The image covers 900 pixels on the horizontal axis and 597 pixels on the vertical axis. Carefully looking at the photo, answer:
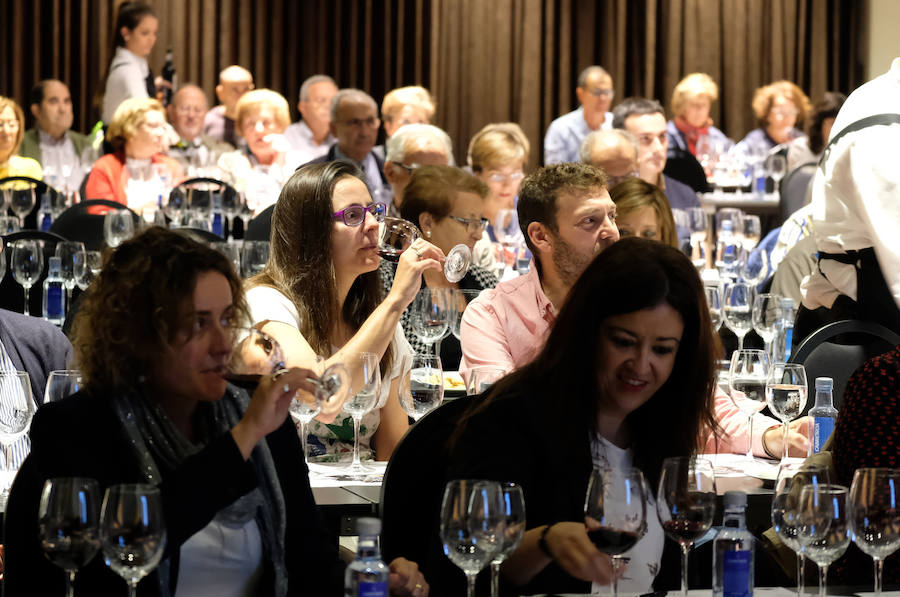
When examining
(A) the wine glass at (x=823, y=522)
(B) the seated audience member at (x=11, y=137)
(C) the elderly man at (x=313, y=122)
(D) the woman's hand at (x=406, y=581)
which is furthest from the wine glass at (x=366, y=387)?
(C) the elderly man at (x=313, y=122)

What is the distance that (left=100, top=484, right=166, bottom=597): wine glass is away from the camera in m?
1.63

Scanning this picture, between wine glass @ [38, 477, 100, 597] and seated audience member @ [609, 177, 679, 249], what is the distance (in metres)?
3.09

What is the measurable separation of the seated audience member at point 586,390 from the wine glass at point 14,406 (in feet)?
3.05

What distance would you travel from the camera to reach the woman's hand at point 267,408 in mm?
1870

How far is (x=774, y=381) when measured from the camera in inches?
115

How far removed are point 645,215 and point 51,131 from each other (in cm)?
633

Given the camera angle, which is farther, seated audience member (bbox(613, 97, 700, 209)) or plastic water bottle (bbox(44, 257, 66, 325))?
seated audience member (bbox(613, 97, 700, 209))

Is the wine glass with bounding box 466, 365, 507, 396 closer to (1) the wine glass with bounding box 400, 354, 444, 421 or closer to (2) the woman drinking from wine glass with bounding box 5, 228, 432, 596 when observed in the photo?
(1) the wine glass with bounding box 400, 354, 444, 421

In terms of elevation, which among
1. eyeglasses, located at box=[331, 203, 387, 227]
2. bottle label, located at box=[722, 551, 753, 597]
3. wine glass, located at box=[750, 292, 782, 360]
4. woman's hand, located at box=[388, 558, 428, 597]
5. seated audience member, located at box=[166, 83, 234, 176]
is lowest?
woman's hand, located at box=[388, 558, 428, 597]

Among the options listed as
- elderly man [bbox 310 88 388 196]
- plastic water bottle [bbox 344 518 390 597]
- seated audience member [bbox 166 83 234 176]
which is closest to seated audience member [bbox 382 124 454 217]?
elderly man [bbox 310 88 388 196]

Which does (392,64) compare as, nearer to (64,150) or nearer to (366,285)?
(64,150)

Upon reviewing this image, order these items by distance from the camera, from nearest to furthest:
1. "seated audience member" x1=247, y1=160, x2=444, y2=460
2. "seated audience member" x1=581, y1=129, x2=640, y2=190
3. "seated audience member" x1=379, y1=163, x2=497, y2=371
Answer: "seated audience member" x1=247, y1=160, x2=444, y2=460
"seated audience member" x1=379, y1=163, x2=497, y2=371
"seated audience member" x1=581, y1=129, x2=640, y2=190

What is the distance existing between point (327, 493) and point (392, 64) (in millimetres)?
9593

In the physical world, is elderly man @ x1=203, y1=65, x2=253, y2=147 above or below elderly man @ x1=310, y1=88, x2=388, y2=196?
above
